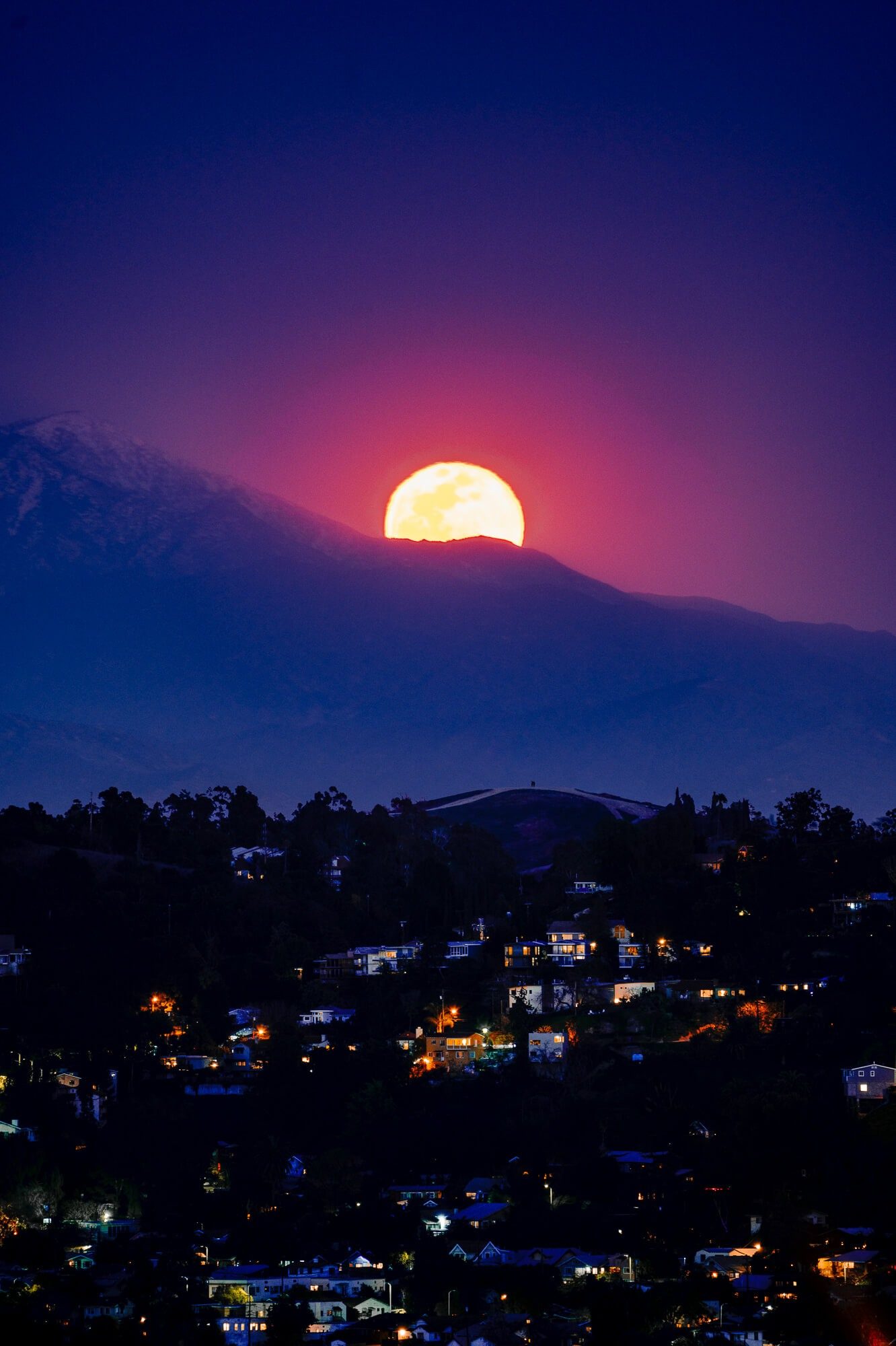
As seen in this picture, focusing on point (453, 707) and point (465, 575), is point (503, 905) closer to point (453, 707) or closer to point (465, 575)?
point (453, 707)

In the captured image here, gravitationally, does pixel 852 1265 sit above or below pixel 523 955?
below

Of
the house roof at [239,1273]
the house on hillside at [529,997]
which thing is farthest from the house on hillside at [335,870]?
the house roof at [239,1273]

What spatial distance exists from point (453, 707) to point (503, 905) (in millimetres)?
99464

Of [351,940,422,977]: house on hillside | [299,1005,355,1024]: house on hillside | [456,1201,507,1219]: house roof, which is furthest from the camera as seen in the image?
[351,940,422,977]: house on hillside

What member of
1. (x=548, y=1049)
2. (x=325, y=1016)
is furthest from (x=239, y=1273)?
(x=325, y=1016)

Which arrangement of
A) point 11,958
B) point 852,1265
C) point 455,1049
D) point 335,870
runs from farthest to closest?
point 335,870, point 11,958, point 455,1049, point 852,1265

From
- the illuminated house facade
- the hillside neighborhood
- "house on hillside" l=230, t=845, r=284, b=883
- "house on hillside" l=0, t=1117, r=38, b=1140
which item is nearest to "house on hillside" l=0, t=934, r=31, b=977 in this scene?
the hillside neighborhood

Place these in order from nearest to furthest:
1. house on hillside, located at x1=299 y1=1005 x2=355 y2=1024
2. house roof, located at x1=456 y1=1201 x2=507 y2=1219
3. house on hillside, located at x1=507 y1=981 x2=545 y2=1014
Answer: house roof, located at x1=456 y1=1201 x2=507 y2=1219
house on hillside, located at x1=507 y1=981 x2=545 y2=1014
house on hillside, located at x1=299 y1=1005 x2=355 y2=1024

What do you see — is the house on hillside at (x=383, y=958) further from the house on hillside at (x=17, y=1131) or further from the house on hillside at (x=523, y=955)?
the house on hillside at (x=17, y=1131)

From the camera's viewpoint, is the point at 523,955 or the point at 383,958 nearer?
the point at 523,955

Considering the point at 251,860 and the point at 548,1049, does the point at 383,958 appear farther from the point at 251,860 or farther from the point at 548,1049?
the point at 251,860

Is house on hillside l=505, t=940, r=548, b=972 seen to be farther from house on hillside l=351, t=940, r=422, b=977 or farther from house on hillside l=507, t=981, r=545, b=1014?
house on hillside l=351, t=940, r=422, b=977

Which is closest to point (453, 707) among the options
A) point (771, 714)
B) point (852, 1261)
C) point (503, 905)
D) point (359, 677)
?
point (359, 677)

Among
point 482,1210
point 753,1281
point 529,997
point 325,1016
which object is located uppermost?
point 529,997
